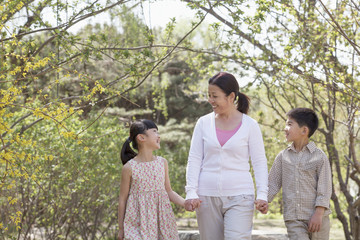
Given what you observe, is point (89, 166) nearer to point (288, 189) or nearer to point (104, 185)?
point (104, 185)

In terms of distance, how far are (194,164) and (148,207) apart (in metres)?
0.84

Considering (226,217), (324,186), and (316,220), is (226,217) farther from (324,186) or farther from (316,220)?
(324,186)

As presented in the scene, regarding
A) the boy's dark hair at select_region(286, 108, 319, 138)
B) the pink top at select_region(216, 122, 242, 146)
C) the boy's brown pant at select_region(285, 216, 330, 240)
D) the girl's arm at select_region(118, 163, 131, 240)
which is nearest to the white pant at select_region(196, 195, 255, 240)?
the pink top at select_region(216, 122, 242, 146)

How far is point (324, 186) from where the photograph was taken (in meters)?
4.24

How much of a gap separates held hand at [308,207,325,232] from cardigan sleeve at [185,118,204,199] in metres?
1.06

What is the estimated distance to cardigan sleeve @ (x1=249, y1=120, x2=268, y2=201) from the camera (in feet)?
11.8

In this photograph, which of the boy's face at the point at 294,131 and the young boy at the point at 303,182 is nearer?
the young boy at the point at 303,182

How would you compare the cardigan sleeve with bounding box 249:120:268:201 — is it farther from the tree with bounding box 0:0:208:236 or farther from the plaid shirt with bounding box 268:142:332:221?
the tree with bounding box 0:0:208:236

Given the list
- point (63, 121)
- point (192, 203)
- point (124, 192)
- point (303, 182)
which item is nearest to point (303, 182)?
point (303, 182)

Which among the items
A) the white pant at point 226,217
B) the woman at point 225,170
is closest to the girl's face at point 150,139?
the woman at point 225,170

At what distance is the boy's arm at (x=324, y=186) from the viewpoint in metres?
4.18

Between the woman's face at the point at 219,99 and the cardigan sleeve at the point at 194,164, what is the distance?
0.58 feet

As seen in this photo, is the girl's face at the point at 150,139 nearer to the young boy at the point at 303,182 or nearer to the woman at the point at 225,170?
the woman at the point at 225,170

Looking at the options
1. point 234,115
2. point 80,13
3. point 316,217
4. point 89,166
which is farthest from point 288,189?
point 89,166
